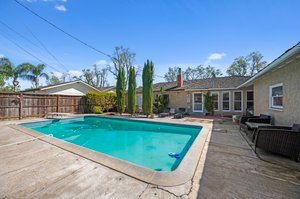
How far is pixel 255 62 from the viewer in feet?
104

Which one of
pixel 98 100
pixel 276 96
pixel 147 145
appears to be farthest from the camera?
pixel 98 100

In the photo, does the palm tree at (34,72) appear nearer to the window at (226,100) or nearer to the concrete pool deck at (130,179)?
the concrete pool deck at (130,179)

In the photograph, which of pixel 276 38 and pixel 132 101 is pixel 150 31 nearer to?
pixel 132 101

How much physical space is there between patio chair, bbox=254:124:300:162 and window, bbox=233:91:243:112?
404 inches

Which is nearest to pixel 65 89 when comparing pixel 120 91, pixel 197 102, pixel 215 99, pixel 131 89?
pixel 120 91

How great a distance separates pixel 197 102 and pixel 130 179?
1440 cm

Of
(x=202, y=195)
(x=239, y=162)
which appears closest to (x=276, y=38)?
(x=239, y=162)

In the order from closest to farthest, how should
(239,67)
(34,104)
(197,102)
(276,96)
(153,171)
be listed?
(153,171), (276,96), (34,104), (197,102), (239,67)

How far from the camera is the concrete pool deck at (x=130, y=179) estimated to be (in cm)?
248

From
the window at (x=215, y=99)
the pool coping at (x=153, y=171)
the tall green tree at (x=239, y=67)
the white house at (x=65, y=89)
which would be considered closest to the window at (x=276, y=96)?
the pool coping at (x=153, y=171)

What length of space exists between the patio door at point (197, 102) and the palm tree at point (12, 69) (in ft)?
74.8

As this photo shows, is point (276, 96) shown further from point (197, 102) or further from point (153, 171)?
point (197, 102)

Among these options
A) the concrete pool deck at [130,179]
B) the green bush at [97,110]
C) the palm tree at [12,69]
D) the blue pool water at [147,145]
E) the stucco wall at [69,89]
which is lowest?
the blue pool water at [147,145]

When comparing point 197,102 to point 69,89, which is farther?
point 69,89
